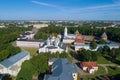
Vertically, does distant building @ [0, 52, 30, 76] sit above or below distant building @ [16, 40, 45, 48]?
Result: above

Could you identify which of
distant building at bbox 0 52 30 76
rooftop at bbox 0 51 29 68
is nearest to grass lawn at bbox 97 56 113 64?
rooftop at bbox 0 51 29 68

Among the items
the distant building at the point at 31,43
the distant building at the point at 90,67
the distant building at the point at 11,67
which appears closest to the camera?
the distant building at the point at 11,67

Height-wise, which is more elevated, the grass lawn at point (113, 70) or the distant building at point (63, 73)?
the distant building at point (63, 73)

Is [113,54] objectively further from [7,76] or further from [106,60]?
[7,76]

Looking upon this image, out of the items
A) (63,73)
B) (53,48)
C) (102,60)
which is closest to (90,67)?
(102,60)

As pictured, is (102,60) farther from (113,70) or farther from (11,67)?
(11,67)

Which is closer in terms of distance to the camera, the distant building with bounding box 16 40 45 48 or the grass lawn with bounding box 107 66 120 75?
the grass lawn with bounding box 107 66 120 75

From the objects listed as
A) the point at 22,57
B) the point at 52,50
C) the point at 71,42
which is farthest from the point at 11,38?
the point at 22,57

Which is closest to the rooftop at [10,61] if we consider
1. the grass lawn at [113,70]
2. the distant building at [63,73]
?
the distant building at [63,73]

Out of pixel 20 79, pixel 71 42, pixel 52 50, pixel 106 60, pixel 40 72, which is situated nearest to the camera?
pixel 20 79

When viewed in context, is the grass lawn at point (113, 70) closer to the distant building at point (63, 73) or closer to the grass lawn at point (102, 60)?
the grass lawn at point (102, 60)

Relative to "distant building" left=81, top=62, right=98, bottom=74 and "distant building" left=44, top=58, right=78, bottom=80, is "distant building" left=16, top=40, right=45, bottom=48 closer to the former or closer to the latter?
"distant building" left=81, top=62, right=98, bottom=74
